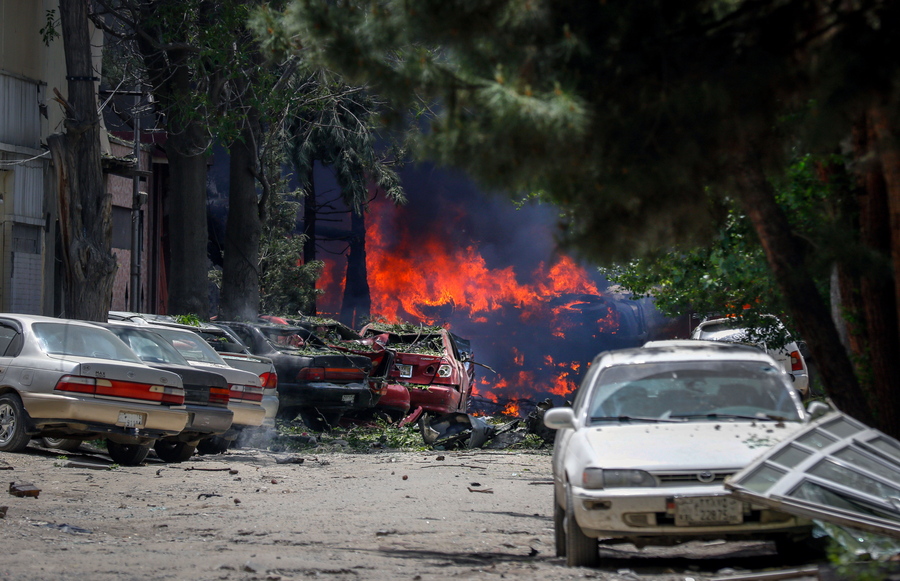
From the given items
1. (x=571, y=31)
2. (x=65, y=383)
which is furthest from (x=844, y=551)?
(x=65, y=383)

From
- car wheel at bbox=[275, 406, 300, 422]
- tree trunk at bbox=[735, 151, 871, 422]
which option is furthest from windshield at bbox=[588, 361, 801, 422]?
car wheel at bbox=[275, 406, 300, 422]

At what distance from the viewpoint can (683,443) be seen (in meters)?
6.59

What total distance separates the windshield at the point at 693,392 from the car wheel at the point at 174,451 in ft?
25.2

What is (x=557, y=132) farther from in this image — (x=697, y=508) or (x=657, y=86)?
(x=697, y=508)

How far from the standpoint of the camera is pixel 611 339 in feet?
124

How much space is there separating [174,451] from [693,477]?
356 inches

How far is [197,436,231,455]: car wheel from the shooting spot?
14867mm

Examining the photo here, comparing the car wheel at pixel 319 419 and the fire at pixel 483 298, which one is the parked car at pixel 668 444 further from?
the fire at pixel 483 298

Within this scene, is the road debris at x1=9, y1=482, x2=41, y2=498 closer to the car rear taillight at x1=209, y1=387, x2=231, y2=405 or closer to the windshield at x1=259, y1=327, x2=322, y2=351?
the car rear taillight at x1=209, y1=387, x2=231, y2=405

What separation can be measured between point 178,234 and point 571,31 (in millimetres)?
18288

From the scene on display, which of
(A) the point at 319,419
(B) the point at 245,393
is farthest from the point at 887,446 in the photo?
(A) the point at 319,419

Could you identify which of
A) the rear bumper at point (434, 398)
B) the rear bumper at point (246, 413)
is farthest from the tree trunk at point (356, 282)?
the rear bumper at point (246, 413)

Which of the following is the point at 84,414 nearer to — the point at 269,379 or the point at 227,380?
the point at 227,380

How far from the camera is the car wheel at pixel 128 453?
12.9 m
